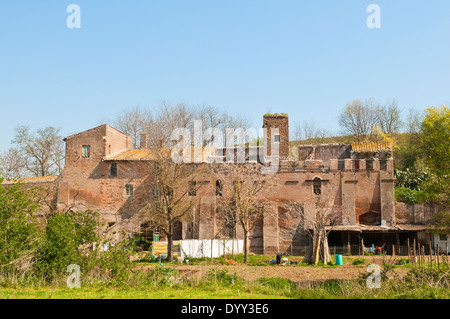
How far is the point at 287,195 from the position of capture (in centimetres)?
3403

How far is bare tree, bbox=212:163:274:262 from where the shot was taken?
3181cm

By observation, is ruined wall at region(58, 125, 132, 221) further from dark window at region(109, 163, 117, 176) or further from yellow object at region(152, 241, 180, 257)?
yellow object at region(152, 241, 180, 257)

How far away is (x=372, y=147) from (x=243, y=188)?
Answer: 1294cm

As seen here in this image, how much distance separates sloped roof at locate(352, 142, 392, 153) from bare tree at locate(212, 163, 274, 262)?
28.7 feet

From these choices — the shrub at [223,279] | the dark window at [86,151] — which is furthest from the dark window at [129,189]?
the shrub at [223,279]

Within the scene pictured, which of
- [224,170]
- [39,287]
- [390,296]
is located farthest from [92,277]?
[224,170]

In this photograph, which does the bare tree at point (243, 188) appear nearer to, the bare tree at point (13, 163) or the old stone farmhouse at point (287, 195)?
the old stone farmhouse at point (287, 195)

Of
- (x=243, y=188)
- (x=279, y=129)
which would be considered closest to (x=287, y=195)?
(x=243, y=188)

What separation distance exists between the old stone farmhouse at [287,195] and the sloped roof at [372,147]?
0.08 meters

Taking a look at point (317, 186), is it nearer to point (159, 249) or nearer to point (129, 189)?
point (159, 249)
